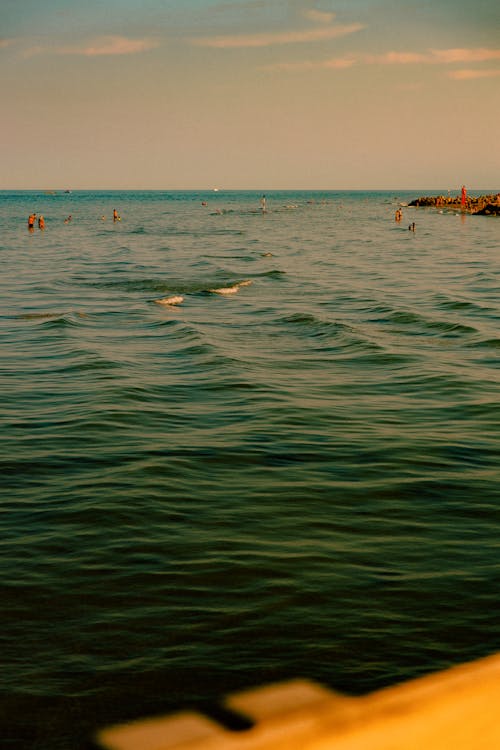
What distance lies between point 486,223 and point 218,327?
55665mm

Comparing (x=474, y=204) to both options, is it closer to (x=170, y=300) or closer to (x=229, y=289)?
(x=229, y=289)

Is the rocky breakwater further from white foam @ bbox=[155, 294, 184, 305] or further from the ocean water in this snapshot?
the ocean water

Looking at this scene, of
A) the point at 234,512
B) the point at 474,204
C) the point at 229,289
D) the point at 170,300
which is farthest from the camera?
the point at 474,204

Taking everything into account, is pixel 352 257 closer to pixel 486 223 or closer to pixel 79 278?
pixel 79 278

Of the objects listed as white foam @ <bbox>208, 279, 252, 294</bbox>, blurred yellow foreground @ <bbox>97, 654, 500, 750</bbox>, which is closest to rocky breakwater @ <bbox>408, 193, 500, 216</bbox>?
white foam @ <bbox>208, 279, 252, 294</bbox>

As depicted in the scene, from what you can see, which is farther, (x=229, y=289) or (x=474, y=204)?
(x=474, y=204)

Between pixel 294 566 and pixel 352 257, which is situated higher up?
pixel 352 257

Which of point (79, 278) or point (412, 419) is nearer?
point (412, 419)

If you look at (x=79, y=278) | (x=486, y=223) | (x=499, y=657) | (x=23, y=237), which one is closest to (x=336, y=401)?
(x=499, y=657)

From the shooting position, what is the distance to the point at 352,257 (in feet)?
129

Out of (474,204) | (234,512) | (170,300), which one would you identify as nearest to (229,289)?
(170,300)

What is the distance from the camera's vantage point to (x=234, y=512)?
7.38 meters

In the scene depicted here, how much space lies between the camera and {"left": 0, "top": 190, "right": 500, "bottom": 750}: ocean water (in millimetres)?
4941

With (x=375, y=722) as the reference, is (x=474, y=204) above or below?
above
